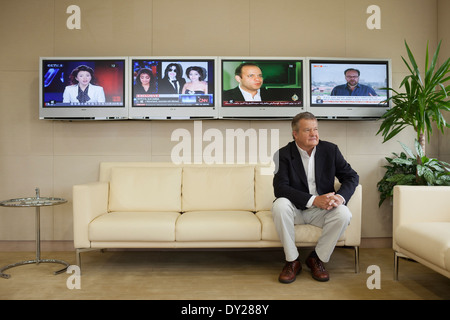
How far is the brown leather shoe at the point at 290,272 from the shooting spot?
2557 millimetres

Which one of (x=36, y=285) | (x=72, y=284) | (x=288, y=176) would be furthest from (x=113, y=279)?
(x=288, y=176)

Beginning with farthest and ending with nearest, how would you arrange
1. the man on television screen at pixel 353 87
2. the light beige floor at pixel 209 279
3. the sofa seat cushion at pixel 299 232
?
the man on television screen at pixel 353 87 < the sofa seat cushion at pixel 299 232 < the light beige floor at pixel 209 279

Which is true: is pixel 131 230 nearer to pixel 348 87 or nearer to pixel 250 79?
pixel 250 79

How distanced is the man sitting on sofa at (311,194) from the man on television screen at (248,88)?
2.55ft

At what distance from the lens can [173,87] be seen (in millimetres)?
3486

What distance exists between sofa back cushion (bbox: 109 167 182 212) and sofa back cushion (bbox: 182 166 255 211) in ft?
0.36

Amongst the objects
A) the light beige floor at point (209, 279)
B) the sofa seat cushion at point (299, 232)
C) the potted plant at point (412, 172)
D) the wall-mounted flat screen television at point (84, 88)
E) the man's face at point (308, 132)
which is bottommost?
the light beige floor at point (209, 279)

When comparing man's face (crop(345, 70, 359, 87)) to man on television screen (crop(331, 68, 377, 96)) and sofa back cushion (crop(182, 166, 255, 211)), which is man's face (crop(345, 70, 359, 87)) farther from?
sofa back cushion (crop(182, 166, 255, 211))

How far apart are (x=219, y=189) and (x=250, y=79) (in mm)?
1165

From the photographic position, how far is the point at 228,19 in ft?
12.1

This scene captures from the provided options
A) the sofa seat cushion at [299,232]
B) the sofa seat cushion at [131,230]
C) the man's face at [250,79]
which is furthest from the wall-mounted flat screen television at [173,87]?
the sofa seat cushion at [299,232]

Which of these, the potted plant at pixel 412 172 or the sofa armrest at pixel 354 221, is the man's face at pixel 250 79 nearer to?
the sofa armrest at pixel 354 221

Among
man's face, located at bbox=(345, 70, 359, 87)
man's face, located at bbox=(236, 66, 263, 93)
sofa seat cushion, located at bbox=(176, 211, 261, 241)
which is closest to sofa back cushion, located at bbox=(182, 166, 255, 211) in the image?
sofa seat cushion, located at bbox=(176, 211, 261, 241)

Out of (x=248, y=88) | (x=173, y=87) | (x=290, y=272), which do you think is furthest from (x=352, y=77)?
(x=290, y=272)
